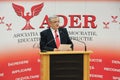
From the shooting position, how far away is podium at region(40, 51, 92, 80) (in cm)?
473

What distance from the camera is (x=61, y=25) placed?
723 centimetres

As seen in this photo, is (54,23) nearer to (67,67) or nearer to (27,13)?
(67,67)

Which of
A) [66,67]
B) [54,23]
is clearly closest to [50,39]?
[54,23]

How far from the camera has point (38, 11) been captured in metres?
7.18

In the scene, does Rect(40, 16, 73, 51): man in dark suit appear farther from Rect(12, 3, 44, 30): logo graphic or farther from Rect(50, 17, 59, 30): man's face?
Rect(12, 3, 44, 30): logo graphic

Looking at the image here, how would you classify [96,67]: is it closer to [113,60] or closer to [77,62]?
[113,60]

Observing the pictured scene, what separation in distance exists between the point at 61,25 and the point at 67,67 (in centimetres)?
254

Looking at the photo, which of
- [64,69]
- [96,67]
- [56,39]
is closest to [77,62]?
[64,69]

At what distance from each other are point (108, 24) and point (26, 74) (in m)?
1.75

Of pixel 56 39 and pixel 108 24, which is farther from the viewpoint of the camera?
pixel 108 24

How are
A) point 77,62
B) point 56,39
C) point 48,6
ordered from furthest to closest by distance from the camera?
point 48,6
point 56,39
point 77,62

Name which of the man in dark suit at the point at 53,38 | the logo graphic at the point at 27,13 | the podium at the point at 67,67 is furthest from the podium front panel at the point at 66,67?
the logo graphic at the point at 27,13

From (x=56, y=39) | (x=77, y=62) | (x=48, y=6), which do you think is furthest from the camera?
(x=48, y=6)

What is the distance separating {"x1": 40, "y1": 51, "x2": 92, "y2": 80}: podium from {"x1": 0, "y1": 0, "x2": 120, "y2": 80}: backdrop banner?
7.75ft
